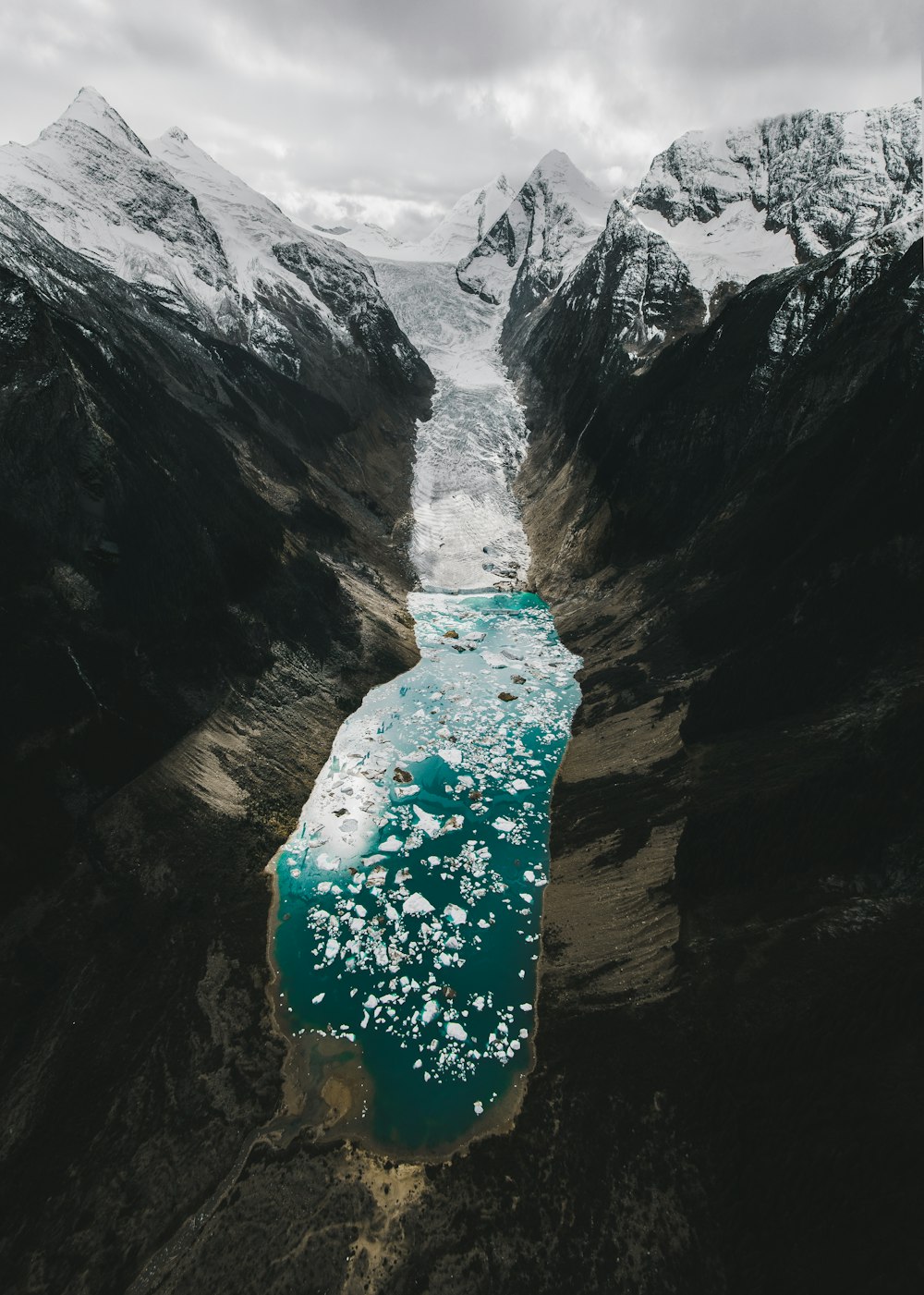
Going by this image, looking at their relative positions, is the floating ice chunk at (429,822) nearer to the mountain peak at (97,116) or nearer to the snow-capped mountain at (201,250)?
the snow-capped mountain at (201,250)

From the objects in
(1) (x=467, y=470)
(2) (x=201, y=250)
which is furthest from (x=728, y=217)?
(2) (x=201, y=250)

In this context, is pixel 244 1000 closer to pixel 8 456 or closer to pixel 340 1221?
pixel 340 1221

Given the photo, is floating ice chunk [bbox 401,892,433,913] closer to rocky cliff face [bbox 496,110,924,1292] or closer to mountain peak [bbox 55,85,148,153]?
rocky cliff face [bbox 496,110,924,1292]

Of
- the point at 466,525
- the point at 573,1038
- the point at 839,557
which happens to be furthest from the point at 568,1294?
the point at 466,525

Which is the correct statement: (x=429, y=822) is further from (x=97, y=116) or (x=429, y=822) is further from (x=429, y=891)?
(x=97, y=116)

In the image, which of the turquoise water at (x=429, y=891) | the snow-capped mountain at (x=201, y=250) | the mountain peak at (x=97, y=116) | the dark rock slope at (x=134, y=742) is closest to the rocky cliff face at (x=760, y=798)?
the turquoise water at (x=429, y=891)

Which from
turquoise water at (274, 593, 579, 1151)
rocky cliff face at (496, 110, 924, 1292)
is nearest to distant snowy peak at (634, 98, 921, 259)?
rocky cliff face at (496, 110, 924, 1292)
